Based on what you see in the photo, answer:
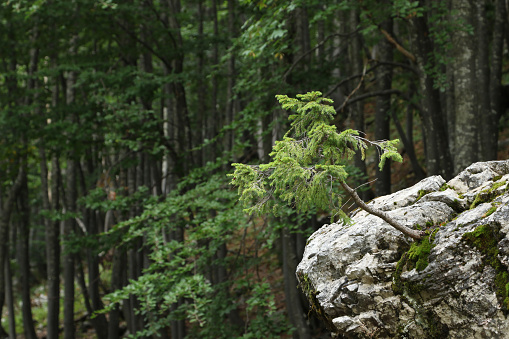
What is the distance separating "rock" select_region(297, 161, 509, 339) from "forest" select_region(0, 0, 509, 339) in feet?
4.62

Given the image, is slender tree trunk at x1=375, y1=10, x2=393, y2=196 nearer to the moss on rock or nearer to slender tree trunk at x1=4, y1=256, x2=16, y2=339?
the moss on rock

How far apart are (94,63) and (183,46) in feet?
7.15

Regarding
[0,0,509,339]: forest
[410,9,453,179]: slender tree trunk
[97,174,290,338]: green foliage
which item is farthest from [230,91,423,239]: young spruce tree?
[410,9,453,179]: slender tree trunk

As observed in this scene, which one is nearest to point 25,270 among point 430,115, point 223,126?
point 223,126

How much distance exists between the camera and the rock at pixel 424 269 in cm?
323

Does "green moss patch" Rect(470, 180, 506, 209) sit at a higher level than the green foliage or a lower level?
higher

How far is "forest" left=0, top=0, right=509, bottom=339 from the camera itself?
8250 mm

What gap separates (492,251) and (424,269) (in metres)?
0.43

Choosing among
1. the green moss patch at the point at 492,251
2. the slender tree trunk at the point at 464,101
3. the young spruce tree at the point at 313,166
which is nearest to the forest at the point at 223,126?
the slender tree trunk at the point at 464,101

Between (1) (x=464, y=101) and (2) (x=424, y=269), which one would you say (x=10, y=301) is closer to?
(1) (x=464, y=101)

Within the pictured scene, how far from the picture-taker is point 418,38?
28.0 feet

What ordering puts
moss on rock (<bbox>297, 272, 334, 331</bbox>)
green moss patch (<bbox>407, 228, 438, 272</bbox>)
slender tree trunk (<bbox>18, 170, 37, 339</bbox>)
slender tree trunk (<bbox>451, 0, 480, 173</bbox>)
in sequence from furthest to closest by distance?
slender tree trunk (<bbox>18, 170, 37, 339</bbox>)
slender tree trunk (<bbox>451, 0, 480, 173</bbox>)
moss on rock (<bbox>297, 272, 334, 331</bbox>)
green moss patch (<bbox>407, 228, 438, 272</bbox>)

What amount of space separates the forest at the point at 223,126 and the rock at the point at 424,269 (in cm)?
141

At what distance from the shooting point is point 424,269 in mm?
3408
